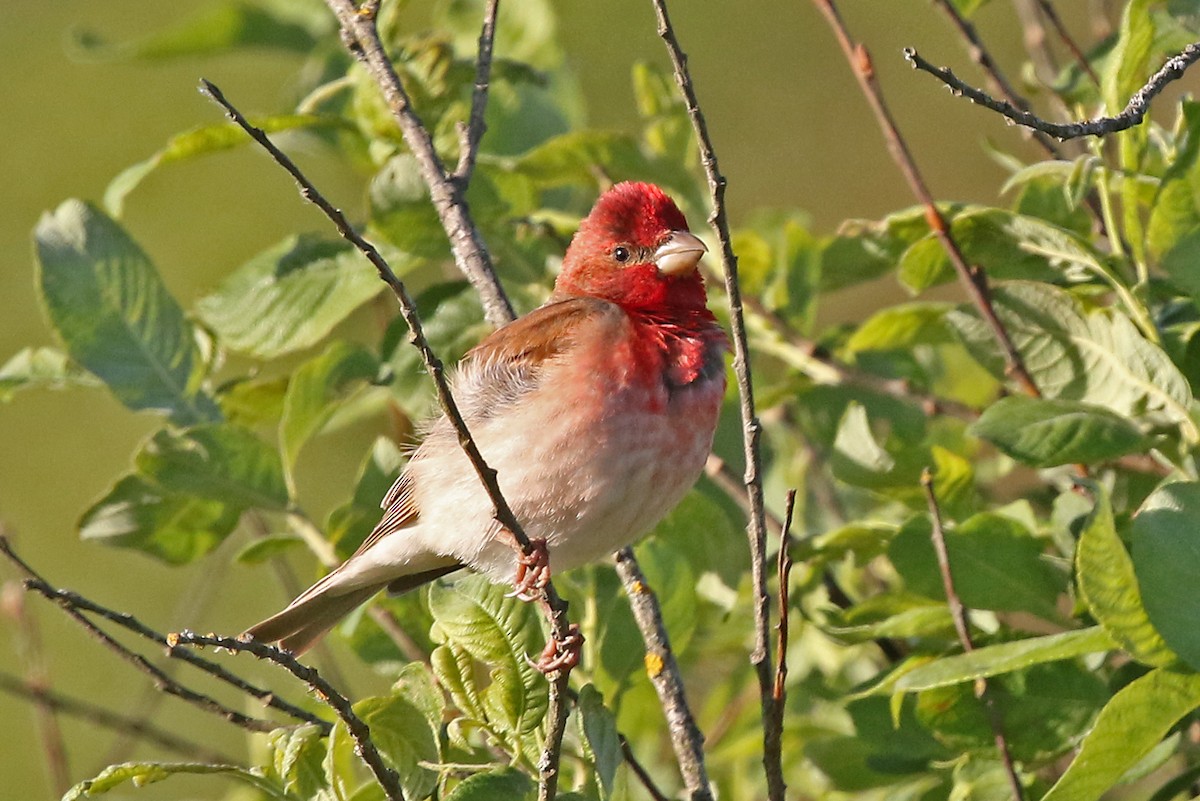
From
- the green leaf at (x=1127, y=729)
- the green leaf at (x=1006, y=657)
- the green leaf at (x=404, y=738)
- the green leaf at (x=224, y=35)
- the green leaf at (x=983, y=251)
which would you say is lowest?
the green leaf at (x=1127, y=729)

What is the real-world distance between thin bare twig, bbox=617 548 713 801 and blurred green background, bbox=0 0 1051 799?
4.93 m

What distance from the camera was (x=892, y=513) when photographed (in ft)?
13.2

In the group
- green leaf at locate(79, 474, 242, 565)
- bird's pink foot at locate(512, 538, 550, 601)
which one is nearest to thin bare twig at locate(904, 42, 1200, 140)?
bird's pink foot at locate(512, 538, 550, 601)


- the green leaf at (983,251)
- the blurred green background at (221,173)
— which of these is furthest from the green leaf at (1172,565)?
the blurred green background at (221,173)

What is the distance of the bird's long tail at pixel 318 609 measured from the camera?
3793mm

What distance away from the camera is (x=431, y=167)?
12.1ft

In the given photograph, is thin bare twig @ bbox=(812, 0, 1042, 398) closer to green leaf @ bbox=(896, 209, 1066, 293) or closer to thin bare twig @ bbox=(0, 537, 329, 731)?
green leaf @ bbox=(896, 209, 1066, 293)

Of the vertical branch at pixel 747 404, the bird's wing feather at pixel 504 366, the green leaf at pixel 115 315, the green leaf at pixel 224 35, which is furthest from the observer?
the green leaf at pixel 224 35

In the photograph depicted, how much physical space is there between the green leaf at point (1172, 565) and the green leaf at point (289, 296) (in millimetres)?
2017

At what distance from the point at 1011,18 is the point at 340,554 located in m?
6.98

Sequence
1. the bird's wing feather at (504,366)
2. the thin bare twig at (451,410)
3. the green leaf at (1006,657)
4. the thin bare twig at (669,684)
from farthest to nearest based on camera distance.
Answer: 1. the bird's wing feather at (504,366)
2. the thin bare twig at (669,684)
3. the green leaf at (1006,657)
4. the thin bare twig at (451,410)

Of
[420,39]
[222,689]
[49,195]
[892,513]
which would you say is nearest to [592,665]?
[892,513]

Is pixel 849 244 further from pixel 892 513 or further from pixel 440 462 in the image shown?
pixel 440 462

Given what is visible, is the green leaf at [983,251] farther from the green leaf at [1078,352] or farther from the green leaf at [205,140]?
the green leaf at [205,140]
